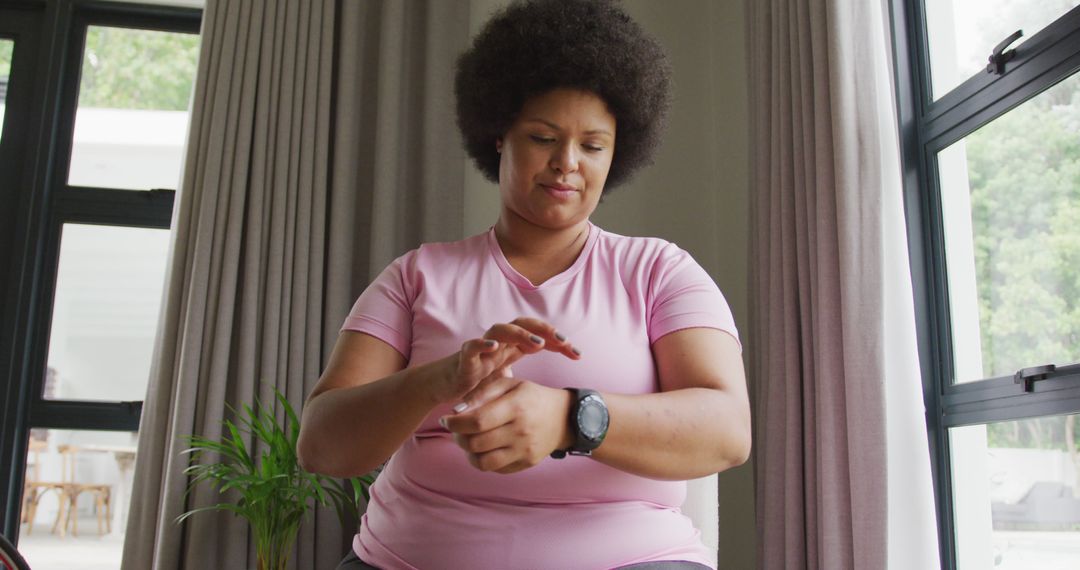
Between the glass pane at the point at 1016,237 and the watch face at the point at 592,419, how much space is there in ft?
4.52

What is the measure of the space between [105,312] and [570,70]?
2.64 meters

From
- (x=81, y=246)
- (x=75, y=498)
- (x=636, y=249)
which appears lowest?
(x=75, y=498)

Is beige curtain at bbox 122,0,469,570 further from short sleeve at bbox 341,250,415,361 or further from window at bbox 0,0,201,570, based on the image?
short sleeve at bbox 341,250,415,361

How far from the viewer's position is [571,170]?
51.9 inches

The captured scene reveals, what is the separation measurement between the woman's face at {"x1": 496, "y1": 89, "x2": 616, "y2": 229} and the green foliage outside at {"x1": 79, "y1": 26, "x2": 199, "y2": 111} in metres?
2.63

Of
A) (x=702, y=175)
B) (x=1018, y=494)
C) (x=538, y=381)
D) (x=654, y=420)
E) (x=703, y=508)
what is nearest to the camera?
(x=654, y=420)

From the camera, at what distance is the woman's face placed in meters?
1.33

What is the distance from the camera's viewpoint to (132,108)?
3615mm

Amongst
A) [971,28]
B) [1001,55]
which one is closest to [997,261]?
[1001,55]

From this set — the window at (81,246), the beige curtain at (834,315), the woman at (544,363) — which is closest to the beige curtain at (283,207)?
the window at (81,246)

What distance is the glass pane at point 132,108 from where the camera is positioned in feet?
11.7

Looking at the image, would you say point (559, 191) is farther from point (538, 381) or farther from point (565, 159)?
point (538, 381)

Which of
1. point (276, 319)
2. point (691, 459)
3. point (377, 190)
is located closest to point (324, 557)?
point (276, 319)

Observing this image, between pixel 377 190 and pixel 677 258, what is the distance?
205 centimetres
